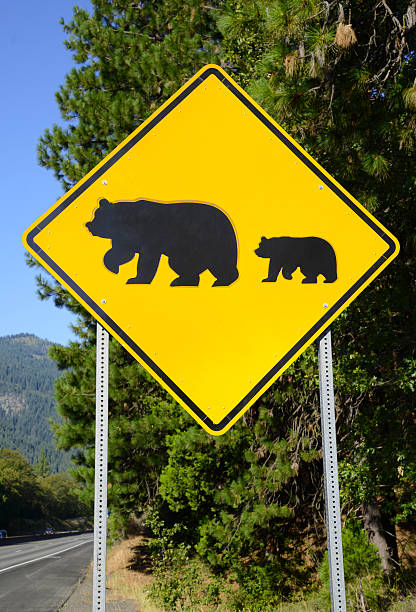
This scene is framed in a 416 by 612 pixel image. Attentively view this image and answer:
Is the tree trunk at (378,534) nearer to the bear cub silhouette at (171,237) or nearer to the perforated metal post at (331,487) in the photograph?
the perforated metal post at (331,487)

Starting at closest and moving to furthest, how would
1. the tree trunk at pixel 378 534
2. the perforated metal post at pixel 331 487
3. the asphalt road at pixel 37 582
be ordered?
the perforated metal post at pixel 331 487
the tree trunk at pixel 378 534
the asphalt road at pixel 37 582

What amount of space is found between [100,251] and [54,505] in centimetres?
10754

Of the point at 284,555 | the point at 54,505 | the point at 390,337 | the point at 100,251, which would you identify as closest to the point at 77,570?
the point at 284,555

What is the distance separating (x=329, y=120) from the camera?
555 centimetres

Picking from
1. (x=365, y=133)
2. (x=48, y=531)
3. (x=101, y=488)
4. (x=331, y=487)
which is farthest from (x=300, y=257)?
(x=48, y=531)

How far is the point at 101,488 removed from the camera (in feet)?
6.73

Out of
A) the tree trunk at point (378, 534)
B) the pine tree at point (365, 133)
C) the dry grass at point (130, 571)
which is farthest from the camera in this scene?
the dry grass at point (130, 571)

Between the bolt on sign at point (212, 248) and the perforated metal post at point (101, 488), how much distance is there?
181mm

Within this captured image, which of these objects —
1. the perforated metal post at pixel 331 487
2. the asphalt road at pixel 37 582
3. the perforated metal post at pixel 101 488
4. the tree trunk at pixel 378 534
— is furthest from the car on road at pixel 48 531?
the perforated metal post at pixel 331 487

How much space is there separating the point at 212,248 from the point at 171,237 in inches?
7.2

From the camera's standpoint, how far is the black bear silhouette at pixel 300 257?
87.3 inches

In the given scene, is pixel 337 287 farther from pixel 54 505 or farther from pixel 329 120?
pixel 54 505

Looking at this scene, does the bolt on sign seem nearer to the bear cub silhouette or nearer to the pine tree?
the bear cub silhouette

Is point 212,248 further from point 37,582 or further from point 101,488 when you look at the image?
point 37,582
